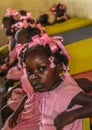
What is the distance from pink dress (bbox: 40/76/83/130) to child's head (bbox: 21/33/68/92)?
44 millimetres

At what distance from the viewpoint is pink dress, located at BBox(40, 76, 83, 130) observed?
1.20 meters

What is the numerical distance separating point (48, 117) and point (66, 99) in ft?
0.45

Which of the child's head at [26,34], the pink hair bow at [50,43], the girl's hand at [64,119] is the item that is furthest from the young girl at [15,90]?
the girl's hand at [64,119]

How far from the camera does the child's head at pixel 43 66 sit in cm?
128

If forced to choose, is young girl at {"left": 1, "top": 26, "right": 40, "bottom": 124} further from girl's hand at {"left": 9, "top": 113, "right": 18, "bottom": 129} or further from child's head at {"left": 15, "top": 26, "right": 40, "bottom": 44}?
girl's hand at {"left": 9, "top": 113, "right": 18, "bottom": 129}

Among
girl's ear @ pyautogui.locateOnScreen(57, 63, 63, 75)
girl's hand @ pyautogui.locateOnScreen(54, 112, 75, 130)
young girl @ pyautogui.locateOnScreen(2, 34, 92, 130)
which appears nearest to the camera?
girl's hand @ pyautogui.locateOnScreen(54, 112, 75, 130)

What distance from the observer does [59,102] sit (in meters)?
1.23

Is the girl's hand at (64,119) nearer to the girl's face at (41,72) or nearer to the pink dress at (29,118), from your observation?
the girl's face at (41,72)

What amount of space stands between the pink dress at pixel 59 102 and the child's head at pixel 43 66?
0.04m

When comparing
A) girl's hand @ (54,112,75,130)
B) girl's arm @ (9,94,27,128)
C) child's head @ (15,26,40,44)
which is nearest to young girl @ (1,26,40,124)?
child's head @ (15,26,40,44)

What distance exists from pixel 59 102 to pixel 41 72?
6.2 inches

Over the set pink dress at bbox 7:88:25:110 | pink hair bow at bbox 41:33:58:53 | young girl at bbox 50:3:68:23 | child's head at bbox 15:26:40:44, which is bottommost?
young girl at bbox 50:3:68:23

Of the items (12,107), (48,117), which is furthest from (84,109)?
(12,107)

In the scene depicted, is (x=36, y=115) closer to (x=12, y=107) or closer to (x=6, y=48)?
(x=12, y=107)
